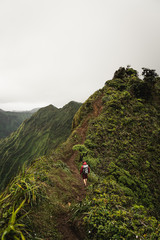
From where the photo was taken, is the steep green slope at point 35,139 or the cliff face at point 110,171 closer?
the cliff face at point 110,171

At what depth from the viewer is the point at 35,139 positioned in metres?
110

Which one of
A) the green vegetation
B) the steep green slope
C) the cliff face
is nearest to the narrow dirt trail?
the cliff face

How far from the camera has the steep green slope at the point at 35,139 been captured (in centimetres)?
9269

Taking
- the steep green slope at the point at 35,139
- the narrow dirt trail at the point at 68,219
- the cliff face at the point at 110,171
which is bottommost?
the steep green slope at the point at 35,139

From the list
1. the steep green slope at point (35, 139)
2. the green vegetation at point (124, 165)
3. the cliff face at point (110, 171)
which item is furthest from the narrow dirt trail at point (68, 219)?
the steep green slope at point (35, 139)

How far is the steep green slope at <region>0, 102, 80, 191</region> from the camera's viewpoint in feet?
304

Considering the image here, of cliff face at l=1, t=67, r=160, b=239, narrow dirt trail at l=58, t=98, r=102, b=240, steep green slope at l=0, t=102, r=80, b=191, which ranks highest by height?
cliff face at l=1, t=67, r=160, b=239

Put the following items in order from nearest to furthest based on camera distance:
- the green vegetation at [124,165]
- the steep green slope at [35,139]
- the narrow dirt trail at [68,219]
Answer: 1. the narrow dirt trail at [68,219]
2. the green vegetation at [124,165]
3. the steep green slope at [35,139]

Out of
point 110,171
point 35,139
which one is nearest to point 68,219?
point 110,171

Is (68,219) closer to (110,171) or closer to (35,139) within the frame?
(110,171)

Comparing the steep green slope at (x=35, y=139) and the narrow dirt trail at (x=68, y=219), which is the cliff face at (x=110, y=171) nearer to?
the narrow dirt trail at (x=68, y=219)

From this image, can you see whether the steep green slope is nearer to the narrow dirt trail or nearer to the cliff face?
the cliff face

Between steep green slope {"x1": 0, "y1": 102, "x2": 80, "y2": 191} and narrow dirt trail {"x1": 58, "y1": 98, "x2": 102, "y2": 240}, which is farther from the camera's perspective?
steep green slope {"x1": 0, "y1": 102, "x2": 80, "y2": 191}

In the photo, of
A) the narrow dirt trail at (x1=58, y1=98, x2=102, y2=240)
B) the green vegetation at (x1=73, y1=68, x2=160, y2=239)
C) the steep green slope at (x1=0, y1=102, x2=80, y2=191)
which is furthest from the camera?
the steep green slope at (x1=0, y1=102, x2=80, y2=191)
